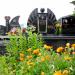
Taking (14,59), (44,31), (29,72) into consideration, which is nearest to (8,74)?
(29,72)

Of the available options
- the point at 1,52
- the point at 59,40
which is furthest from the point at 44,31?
the point at 1,52

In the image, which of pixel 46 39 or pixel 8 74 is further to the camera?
pixel 46 39

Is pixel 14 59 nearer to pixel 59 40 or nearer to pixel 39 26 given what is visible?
pixel 59 40

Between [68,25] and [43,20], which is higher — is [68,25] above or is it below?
below

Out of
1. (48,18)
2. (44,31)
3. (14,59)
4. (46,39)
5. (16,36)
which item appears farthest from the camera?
(48,18)

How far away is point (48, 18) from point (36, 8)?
3.42 ft

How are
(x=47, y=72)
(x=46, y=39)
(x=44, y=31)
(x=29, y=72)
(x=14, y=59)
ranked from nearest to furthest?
(x=47, y=72) → (x=29, y=72) → (x=14, y=59) → (x=46, y=39) → (x=44, y=31)

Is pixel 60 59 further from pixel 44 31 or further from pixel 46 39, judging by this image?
pixel 44 31

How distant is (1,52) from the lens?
7570 mm

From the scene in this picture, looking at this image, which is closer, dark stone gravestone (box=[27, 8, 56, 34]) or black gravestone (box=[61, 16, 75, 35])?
dark stone gravestone (box=[27, 8, 56, 34])

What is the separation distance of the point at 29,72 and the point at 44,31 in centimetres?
976

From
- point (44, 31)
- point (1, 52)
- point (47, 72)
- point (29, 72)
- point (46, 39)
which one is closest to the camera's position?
point (47, 72)

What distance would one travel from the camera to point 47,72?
13.1 feet

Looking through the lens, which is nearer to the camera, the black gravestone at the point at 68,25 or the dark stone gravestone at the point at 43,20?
the dark stone gravestone at the point at 43,20
